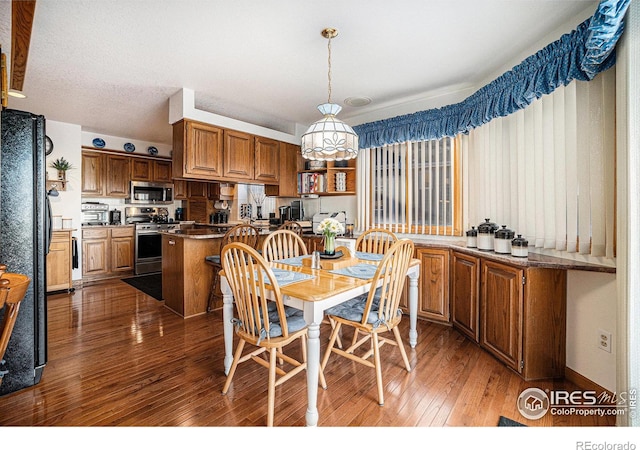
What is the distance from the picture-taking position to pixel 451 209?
3.31 metres

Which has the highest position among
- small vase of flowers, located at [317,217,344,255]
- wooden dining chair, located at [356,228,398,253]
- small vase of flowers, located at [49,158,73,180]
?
small vase of flowers, located at [49,158,73,180]

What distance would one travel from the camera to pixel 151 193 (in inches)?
222

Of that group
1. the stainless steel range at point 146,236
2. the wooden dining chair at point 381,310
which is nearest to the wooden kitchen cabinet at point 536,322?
the wooden dining chair at point 381,310

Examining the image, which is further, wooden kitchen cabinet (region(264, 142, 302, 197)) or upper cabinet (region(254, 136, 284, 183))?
wooden kitchen cabinet (region(264, 142, 302, 197))

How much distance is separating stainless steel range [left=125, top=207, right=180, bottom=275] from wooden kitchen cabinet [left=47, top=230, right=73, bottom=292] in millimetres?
1096

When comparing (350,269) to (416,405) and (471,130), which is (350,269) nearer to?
(416,405)

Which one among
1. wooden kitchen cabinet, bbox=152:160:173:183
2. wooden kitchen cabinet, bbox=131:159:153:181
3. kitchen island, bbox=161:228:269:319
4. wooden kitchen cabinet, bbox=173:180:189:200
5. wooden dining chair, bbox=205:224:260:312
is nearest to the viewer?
wooden dining chair, bbox=205:224:260:312

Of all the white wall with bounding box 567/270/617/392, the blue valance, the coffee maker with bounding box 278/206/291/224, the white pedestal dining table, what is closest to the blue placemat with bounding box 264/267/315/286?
the white pedestal dining table

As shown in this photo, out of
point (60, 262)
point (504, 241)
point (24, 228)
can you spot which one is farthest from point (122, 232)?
point (504, 241)

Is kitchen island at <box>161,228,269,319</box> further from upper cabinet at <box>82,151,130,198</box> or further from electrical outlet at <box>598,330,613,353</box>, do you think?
electrical outlet at <box>598,330,613,353</box>

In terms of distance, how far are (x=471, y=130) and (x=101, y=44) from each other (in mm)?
3362

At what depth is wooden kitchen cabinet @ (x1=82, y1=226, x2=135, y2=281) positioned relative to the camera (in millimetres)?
4805

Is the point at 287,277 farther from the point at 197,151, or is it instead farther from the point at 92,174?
the point at 92,174

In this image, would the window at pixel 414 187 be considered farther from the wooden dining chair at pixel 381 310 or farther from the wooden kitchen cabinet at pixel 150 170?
the wooden kitchen cabinet at pixel 150 170
